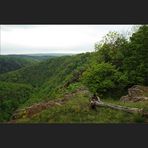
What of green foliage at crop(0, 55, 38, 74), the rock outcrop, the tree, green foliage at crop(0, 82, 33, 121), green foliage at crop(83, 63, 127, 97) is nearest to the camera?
the rock outcrop

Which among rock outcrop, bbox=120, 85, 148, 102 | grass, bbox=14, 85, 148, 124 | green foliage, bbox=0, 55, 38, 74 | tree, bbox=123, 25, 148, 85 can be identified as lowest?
green foliage, bbox=0, 55, 38, 74

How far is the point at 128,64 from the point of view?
73.0 ft

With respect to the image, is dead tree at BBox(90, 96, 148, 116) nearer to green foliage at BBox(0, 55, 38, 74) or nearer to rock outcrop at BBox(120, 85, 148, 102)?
rock outcrop at BBox(120, 85, 148, 102)

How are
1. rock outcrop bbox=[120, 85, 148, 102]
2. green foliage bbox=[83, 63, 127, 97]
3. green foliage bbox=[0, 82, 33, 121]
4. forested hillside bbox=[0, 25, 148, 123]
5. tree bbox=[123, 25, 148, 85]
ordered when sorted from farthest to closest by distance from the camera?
green foliage bbox=[0, 82, 33, 121] → green foliage bbox=[83, 63, 127, 97] → tree bbox=[123, 25, 148, 85] → rock outcrop bbox=[120, 85, 148, 102] → forested hillside bbox=[0, 25, 148, 123]

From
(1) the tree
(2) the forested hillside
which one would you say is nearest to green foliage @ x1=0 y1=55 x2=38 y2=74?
(2) the forested hillside

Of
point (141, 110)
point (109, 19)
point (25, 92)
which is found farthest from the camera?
point (25, 92)

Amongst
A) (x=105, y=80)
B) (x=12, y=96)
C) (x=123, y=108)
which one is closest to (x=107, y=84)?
(x=105, y=80)

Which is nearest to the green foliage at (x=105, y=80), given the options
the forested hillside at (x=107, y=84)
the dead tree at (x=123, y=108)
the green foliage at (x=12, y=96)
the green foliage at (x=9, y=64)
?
the forested hillside at (x=107, y=84)

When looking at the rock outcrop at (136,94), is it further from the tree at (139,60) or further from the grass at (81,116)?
the grass at (81,116)

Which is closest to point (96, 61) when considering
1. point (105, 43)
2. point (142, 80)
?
point (105, 43)

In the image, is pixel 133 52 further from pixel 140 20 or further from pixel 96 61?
pixel 140 20

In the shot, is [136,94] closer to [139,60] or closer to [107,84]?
[107,84]

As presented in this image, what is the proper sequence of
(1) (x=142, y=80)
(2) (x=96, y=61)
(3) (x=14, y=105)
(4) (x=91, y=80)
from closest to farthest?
(1) (x=142, y=80), (4) (x=91, y=80), (2) (x=96, y=61), (3) (x=14, y=105)

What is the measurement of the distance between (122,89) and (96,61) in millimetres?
5021
